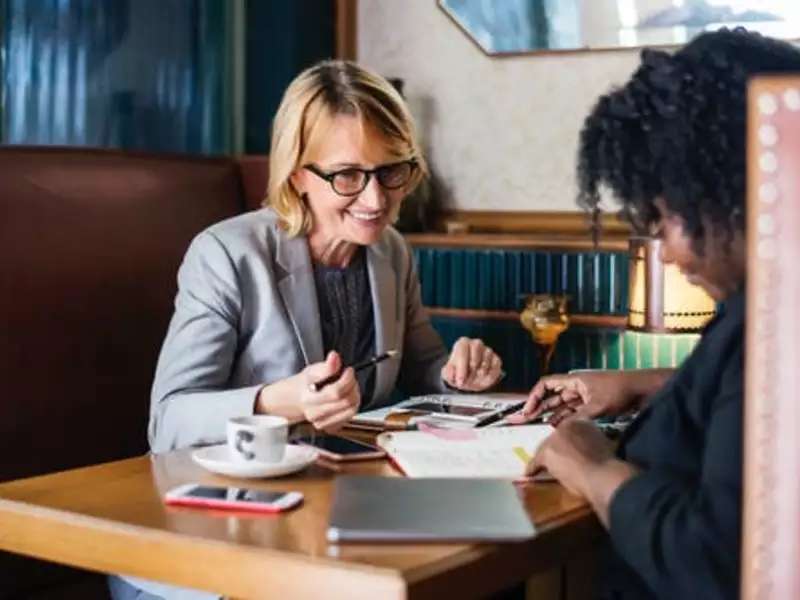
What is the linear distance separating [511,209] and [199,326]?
1295mm

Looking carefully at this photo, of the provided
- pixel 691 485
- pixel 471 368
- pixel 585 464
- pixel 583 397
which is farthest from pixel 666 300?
pixel 691 485

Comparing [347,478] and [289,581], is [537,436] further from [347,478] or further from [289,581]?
[289,581]

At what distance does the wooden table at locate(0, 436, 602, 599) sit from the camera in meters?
1.22

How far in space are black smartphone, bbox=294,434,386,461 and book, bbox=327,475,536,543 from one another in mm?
164

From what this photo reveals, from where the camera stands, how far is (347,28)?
11.0ft

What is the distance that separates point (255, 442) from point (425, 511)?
30 centimetres

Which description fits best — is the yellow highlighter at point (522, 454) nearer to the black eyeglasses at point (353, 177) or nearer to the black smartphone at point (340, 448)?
the black smartphone at point (340, 448)

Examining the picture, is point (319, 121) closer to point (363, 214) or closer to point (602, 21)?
point (363, 214)

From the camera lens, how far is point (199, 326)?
79.4 inches

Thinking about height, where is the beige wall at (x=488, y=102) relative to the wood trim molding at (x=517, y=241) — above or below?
above

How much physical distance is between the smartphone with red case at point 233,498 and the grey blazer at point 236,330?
1.29 feet

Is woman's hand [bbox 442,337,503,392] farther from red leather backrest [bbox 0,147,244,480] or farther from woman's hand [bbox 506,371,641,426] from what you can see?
red leather backrest [bbox 0,147,244,480]

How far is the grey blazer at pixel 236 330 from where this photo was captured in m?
1.93

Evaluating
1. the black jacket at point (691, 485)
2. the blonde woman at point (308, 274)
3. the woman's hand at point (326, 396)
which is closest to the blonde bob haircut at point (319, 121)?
the blonde woman at point (308, 274)
